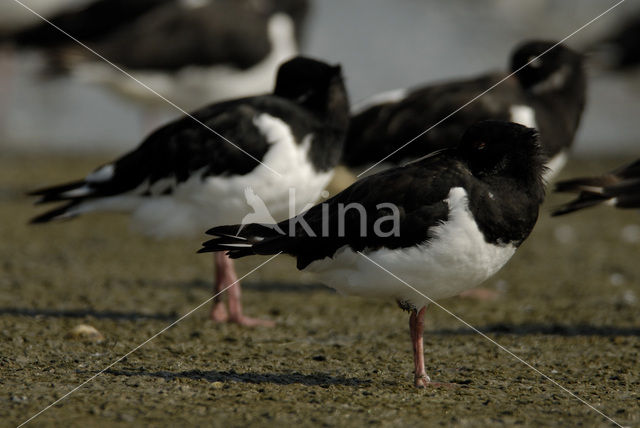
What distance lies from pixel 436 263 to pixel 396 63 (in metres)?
13.0

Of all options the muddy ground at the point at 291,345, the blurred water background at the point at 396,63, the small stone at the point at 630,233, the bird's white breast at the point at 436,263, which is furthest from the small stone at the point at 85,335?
the blurred water background at the point at 396,63

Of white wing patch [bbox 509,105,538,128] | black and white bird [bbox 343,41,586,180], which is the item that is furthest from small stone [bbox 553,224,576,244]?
white wing patch [bbox 509,105,538,128]

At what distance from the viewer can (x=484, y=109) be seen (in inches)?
253

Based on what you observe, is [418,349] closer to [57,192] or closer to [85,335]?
[85,335]

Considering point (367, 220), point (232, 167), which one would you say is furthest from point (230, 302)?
point (367, 220)

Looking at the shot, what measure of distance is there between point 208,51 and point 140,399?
6.51 metres

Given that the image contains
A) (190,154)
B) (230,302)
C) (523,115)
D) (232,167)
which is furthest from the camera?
(523,115)

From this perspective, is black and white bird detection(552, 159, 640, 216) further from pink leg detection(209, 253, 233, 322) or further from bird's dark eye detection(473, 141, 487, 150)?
pink leg detection(209, 253, 233, 322)

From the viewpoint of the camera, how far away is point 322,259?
13.3 feet

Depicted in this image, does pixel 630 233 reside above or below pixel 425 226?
below

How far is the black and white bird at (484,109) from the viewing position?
6.43 metres

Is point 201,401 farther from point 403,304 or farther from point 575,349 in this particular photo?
point 575,349

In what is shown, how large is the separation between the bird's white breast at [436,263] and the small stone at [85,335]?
1.60 metres

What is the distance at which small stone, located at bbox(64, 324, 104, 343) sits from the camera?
190 inches
